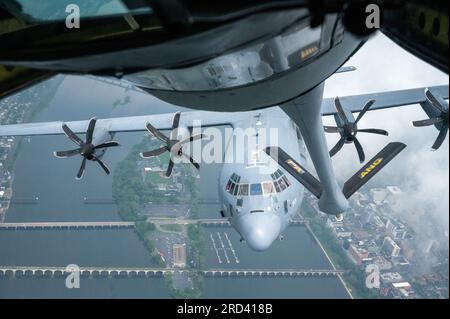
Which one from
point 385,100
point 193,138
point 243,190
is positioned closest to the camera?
point 243,190

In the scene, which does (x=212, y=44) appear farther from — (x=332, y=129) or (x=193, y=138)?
(x=193, y=138)

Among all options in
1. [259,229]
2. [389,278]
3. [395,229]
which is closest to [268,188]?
[259,229]

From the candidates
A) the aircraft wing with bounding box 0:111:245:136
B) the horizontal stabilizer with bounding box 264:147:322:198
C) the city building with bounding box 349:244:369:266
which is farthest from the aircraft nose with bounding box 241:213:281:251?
the city building with bounding box 349:244:369:266

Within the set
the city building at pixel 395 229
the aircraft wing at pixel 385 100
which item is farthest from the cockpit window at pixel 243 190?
the city building at pixel 395 229

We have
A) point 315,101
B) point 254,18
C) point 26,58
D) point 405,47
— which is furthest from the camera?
point 315,101

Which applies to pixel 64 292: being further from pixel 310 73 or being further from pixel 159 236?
pixel 310 73

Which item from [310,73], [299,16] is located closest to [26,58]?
[299,16]
